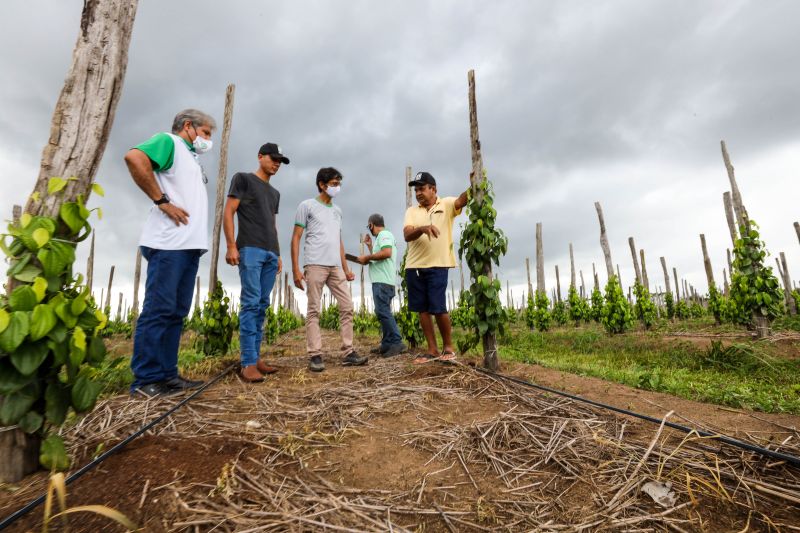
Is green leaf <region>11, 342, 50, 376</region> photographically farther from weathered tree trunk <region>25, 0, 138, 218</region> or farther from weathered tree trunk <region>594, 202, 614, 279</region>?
weathered tree trunk <region>594, 202, 614, 279</region>

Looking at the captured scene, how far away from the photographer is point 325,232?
4211mm

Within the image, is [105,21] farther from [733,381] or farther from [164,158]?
[733,381]

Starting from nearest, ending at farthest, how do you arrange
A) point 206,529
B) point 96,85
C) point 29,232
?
point 206,529, point 29,232, point 96,85

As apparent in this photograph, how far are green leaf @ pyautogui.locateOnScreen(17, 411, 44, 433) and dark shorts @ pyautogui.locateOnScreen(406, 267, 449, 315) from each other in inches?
127

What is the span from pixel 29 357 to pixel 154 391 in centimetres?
138

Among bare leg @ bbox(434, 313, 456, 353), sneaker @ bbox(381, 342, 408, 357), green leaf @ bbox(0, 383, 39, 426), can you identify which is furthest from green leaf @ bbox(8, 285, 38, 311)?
sneaker @ bbox(381, 342, 408, 357)

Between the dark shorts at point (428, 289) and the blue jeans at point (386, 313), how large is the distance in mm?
1246

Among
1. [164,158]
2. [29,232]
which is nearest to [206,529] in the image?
[29,232]

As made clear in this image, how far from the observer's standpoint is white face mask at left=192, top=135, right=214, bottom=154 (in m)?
3.12

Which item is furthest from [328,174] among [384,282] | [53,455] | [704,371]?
[704,371]

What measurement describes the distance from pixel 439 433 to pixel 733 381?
435 cm

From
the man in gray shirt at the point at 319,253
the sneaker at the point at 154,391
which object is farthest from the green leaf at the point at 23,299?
the man in gray shirt at the point at 319,253

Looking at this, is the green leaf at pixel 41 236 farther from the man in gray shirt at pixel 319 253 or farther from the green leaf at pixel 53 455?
the man in gray shirt at pixel 319 253

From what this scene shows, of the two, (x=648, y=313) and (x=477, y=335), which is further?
(x=648, y=313)
